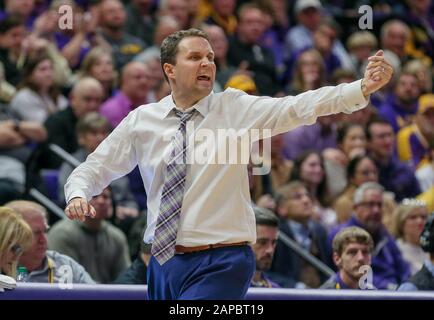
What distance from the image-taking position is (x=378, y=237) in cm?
704

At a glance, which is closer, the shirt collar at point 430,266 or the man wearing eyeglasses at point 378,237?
the shirt collar at point 430,266

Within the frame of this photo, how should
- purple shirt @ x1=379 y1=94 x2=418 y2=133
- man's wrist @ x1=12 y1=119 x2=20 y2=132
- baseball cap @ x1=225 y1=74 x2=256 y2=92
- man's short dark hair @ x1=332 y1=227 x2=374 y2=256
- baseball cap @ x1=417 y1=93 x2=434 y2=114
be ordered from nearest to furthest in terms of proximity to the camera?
man's short dark hair @ x1=332 y1=227 x2=374 y2=256 → man's wrist @ x1=12 y1=119 x2=20 y2=132 → baseball cap @ x1=225 y1=74 x2=256 y2=92 → baseball cap @ x1=417 y1=93 x2=434 y2=114 → purple shirt @ x1=379 y1=94 x2=418 y2=133

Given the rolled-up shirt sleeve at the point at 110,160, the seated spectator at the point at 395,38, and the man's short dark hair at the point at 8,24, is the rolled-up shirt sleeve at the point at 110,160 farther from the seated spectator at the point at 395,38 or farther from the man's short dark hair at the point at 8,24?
the seated spectator at the point at 395,38

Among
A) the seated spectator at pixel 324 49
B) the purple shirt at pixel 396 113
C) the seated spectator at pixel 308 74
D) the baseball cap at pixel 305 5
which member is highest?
the baseball cap at pixel 305 5

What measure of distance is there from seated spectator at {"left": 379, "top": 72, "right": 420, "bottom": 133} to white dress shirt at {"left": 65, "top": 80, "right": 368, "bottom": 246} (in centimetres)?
470

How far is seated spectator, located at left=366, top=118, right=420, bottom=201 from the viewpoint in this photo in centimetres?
830

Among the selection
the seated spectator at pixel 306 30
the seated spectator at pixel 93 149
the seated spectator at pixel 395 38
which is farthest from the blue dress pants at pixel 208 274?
the seated spectator at pixel 395 38

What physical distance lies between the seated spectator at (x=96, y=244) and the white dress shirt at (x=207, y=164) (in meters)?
1.73

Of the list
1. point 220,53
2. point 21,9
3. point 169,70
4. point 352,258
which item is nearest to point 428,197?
point 220,53

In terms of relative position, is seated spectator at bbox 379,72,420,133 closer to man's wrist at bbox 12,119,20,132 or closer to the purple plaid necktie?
man's wrist at bbox 12,119,20,132

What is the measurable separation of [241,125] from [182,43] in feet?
1.28

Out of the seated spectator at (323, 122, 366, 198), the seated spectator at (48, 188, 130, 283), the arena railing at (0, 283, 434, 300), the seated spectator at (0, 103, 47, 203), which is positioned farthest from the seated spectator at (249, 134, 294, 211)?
the arena railing at (0, 283, 434, 300)

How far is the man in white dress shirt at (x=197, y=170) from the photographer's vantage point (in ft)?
14.6
